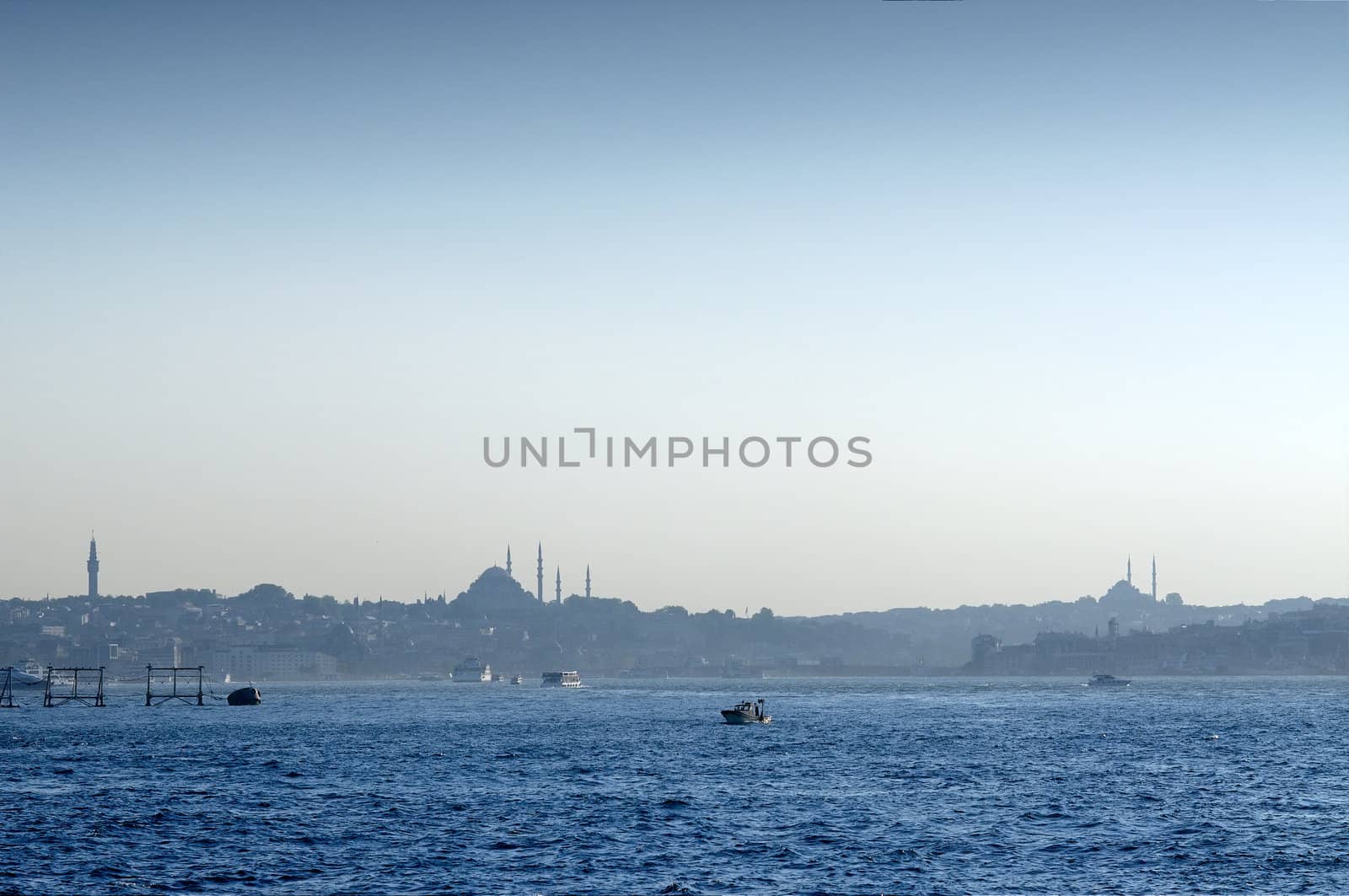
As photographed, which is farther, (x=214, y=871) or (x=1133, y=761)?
(x=1133, y=761)

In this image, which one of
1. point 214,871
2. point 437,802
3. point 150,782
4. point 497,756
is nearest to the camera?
point 214,871

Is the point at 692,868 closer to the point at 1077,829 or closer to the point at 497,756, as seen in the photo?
the point at 1077,829

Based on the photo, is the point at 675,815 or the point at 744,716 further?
the point at 744,716

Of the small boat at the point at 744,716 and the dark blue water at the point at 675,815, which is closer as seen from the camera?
the dark blue water at the point at 675,815

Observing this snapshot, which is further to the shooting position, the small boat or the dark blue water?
the small boat

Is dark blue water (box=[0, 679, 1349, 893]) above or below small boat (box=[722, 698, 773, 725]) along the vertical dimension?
above

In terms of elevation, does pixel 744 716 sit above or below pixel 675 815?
below

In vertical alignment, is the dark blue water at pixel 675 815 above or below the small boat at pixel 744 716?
above

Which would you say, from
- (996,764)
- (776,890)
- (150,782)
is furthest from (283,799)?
(996,764)
